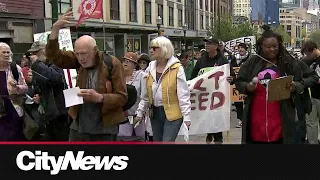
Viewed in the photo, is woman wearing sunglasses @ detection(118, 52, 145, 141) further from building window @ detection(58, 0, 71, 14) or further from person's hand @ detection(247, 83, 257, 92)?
building window @ detection(58, 0, 71, 14)

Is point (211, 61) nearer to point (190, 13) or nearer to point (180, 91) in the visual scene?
point (180, 91)

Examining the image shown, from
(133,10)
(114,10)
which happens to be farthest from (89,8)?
(133,10)

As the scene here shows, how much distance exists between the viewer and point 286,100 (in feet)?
15.3

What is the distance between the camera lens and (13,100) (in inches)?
211

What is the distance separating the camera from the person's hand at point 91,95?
14.5 ft

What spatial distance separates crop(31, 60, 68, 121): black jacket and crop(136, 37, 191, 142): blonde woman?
1.47 m

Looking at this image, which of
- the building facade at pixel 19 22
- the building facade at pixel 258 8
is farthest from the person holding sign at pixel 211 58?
the building facade at pixel 258 8

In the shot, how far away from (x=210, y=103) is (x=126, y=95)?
2623mm

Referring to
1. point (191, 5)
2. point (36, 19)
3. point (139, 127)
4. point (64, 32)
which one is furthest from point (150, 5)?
point (139, 127)

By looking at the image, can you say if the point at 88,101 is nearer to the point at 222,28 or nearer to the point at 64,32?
the point at 64,32

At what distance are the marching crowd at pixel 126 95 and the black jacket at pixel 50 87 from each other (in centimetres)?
1

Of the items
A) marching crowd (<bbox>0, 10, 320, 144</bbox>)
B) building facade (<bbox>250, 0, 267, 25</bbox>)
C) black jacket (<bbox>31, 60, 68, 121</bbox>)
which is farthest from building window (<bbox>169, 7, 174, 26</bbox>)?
black jacket (<bbox>31, 60, 68, 121</bbox>)

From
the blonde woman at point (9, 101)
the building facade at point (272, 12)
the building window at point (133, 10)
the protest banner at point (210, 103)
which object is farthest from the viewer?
the building facade at point (272, 12)

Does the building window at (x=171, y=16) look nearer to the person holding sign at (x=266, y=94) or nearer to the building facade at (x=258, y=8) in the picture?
the building facade at (x=258, y=8)
